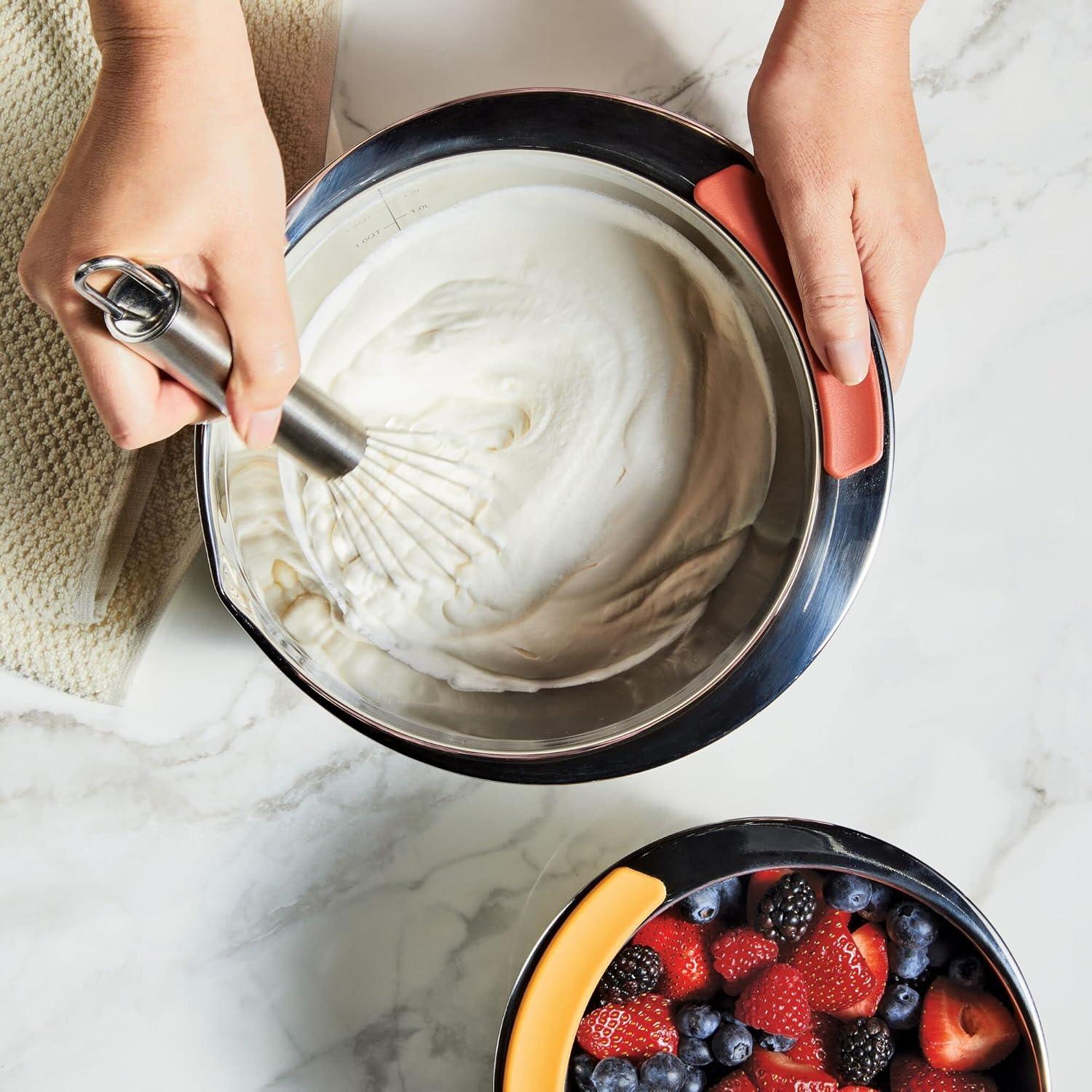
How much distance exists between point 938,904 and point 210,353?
0.53m

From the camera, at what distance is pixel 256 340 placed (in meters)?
0.50

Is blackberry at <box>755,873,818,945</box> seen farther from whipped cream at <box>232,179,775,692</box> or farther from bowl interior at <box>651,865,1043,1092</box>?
whipped cream at <box>232,179,775,692</box>

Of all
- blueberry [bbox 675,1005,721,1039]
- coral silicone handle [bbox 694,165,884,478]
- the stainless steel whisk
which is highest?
coral silicone handle [bbox 694,165,884,478]

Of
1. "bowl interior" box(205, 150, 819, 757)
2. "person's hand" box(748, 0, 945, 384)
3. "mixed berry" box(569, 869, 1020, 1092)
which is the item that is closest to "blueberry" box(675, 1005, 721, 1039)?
"mixed berry" box(569, 869, 1020, 1092)

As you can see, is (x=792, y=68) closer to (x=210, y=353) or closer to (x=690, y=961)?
(x=210, y=353)

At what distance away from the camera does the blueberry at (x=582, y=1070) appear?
0.63m

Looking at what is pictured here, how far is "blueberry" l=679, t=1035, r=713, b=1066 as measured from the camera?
2.16 feet

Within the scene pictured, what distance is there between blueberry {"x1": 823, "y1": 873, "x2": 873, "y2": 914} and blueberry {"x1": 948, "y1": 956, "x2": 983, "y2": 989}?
0.23 ft

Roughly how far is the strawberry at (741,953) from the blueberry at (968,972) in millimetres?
119

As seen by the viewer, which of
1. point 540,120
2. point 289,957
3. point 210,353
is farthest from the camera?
point 289,957

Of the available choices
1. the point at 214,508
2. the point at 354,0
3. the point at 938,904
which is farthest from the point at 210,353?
the point at 938,904

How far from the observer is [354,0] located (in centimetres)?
75

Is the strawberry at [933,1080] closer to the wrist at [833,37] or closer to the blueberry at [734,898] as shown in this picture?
the blueberry at [734,898]

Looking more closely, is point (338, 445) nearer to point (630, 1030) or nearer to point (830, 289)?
point (830, 289)
